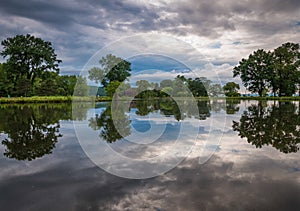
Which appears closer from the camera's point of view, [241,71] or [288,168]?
[288,168]

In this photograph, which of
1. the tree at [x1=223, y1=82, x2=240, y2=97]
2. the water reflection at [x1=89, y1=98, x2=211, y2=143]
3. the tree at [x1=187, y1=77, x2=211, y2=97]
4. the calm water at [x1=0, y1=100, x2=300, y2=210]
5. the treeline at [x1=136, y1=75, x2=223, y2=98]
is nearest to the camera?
the calm water at [x1=0, y1=100, x2=300, y2=210]

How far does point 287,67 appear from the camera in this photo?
41594 millimetres

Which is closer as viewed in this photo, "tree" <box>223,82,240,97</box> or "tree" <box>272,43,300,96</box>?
"tree" <box>272,43,300,96</box>

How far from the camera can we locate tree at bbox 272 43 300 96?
41.7 meters

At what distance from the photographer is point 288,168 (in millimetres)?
3445

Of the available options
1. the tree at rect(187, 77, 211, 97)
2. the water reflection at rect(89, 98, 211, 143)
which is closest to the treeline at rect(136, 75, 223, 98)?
the tree at rect(187, 77, 211, 97)

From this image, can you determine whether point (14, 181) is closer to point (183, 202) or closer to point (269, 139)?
point (183, 202)

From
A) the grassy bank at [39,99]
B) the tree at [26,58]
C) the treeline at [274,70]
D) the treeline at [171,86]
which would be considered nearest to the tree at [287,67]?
the treeline at [274,70]

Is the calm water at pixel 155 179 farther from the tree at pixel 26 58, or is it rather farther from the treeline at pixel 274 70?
the treeline at pixel 274 70

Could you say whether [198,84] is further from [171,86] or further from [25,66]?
[25,66]

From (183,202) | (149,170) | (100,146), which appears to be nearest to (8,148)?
(100,146)

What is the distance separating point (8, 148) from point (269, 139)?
19.1ft

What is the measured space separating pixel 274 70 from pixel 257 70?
2894 mm

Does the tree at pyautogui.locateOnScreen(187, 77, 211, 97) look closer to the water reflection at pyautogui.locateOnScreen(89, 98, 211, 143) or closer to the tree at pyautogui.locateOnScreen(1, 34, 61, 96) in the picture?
the water reflection at pyautogui.locateOnScreen(89, 98, 211, 143)
